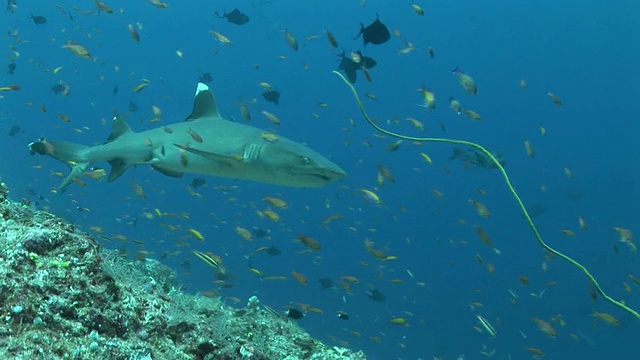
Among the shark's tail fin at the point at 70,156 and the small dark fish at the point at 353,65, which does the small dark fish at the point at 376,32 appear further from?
the shark's tail fin at the point at 70,156

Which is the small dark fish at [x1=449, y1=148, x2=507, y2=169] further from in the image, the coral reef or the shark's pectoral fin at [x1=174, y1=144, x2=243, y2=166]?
the coral reef

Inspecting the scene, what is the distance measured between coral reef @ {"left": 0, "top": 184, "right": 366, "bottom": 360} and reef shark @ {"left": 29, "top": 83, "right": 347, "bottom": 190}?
2.56 m

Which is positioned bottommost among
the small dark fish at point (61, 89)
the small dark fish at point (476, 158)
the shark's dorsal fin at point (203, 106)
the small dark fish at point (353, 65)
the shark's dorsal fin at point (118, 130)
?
the small dark fish at point (61, 89)

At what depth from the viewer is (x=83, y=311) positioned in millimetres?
2463

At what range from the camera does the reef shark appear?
19.0 ft

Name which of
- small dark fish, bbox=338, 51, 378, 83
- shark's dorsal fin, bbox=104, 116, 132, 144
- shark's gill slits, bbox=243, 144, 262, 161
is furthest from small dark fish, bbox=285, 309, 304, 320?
small dark fish, bbox=338, 51, 378, 83

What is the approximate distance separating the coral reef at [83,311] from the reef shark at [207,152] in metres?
2.56

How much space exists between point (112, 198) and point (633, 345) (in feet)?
165

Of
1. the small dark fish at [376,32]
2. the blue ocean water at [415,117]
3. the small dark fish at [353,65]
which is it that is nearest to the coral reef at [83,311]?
the small dark fish at [376,32]

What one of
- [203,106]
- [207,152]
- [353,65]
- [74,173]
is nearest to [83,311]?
[207,152]

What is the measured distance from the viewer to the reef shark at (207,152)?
578 centimetres

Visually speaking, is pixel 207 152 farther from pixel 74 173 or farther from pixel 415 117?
pixel 415 117

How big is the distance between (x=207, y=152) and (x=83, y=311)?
369cm

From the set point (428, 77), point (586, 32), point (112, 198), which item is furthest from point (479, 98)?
point (112, 198)
